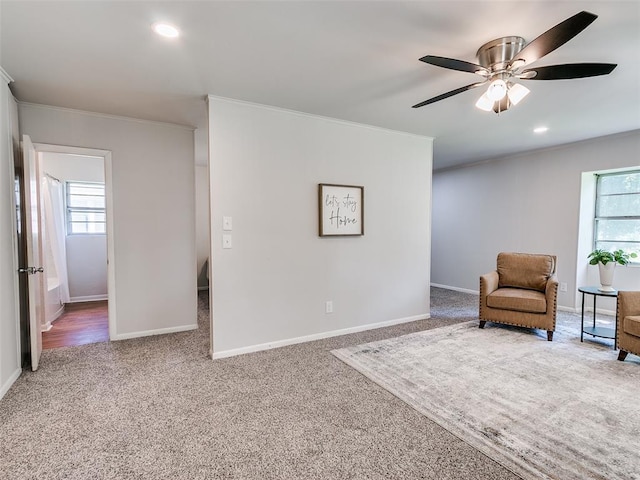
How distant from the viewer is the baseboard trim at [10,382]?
2307mm

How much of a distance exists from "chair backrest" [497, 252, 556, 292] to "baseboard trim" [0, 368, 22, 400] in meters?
4.97

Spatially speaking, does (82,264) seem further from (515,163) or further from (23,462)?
(515,163)

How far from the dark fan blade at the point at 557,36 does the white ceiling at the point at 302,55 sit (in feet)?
0.65

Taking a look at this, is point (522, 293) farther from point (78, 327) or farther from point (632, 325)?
point (78, 327)

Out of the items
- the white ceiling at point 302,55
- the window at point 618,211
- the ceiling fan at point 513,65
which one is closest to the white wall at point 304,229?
the white ceiling at point 302,55

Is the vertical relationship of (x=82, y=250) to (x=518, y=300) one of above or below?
above

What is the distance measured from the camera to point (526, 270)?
3.96m

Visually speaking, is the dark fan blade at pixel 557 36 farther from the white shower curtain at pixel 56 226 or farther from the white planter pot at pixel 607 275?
the white shower curtain at pixel 56 226

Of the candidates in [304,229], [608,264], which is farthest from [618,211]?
[304,229]

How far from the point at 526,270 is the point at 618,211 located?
6.01 feet

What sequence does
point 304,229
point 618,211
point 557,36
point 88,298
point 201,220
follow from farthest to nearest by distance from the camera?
1. point 201,220
2. point 88,298
3. point 618,211
4. point 304,229
5. point 557,36

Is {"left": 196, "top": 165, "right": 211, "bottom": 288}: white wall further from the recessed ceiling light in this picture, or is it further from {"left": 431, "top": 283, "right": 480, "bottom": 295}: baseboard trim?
{"left": 431, "top": 283, "right": 480, "bottom": 295}: baseboard trim

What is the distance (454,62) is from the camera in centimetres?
187

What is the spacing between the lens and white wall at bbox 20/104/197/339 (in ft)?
11.4
